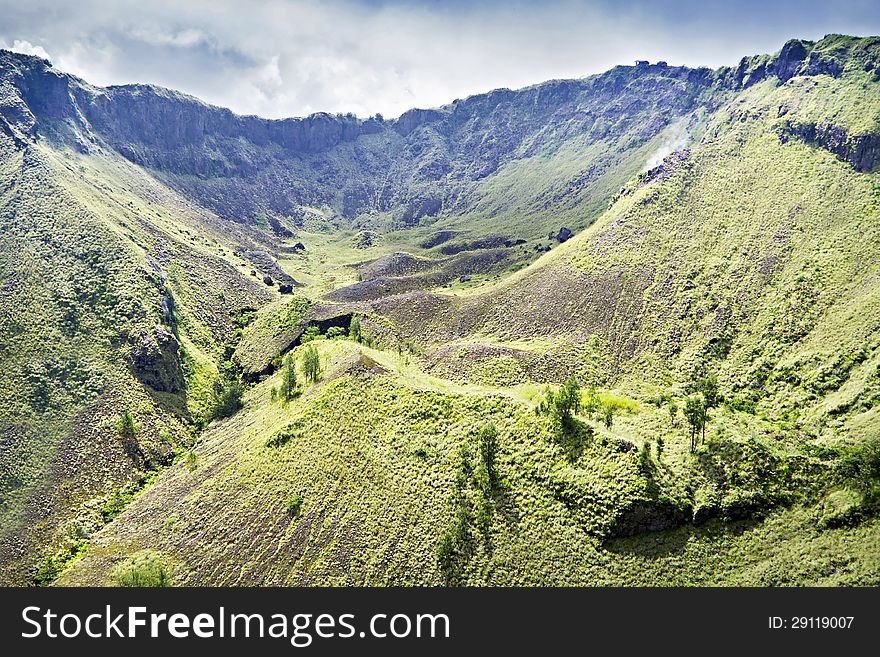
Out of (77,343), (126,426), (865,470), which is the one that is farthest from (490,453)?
(77,343)

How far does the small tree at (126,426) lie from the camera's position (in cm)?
8412

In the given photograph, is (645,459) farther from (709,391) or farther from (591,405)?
(709,391)

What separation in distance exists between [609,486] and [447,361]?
2028 inches

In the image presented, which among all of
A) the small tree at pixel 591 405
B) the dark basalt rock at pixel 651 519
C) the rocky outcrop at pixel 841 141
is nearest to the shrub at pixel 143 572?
the dark basalt rock at pixel 651 519

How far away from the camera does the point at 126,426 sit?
277 ft

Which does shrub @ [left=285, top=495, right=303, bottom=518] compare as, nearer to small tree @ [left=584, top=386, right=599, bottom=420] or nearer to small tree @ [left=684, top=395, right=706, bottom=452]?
small tree @ [left=584, top=386, right=599, bottom=420]

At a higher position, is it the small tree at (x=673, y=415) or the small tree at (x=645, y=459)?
the small tree at (x=673, y=415)

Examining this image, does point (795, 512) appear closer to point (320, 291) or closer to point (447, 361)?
point (447, 361)

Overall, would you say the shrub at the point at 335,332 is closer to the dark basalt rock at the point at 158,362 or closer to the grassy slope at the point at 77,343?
the grassy slope at the point at 77,343

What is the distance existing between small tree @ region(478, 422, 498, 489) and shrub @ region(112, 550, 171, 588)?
3634cm

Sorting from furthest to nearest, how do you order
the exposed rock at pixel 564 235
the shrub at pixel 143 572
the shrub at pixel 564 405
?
the exposed rock at pixel 564 235
the shrub at pixel 564 405
the shrub at pixel 143 572

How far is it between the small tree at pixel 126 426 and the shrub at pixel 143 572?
29.7 metres

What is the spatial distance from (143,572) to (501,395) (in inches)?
1818

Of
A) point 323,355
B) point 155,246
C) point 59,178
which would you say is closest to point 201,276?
point 155,246
